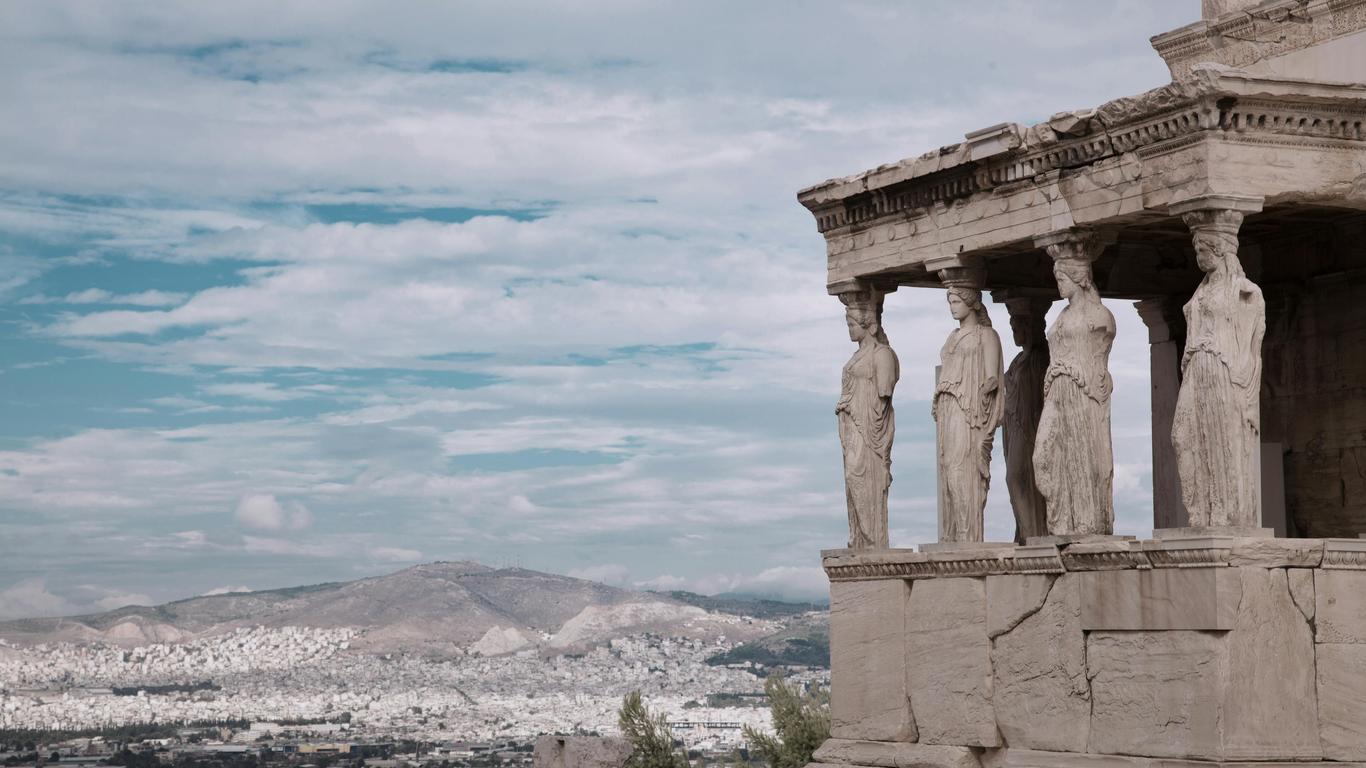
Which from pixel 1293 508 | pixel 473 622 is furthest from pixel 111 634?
pixel 1293 508

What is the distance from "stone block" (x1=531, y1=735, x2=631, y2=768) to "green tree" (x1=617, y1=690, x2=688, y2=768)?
27.6ft

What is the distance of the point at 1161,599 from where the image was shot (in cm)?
1320

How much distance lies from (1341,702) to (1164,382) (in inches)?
185

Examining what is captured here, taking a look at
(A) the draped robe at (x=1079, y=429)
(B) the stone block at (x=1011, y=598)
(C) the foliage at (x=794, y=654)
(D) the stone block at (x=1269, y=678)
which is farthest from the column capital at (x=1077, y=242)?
(C) the foliage at (x=794, y=654)

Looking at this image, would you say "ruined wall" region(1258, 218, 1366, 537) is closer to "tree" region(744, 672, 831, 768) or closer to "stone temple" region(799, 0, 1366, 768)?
"stone temple" region(799, 0, 1366, 768)

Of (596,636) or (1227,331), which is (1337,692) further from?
(596,636)

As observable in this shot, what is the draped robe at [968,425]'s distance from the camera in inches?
598

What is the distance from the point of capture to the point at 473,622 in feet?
321

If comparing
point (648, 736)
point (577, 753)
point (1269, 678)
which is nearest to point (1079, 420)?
point (1269, 678)

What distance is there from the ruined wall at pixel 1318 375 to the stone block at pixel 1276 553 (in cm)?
322

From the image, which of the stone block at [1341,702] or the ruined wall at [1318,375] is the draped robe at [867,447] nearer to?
→ the ruined wall at [1318,375]

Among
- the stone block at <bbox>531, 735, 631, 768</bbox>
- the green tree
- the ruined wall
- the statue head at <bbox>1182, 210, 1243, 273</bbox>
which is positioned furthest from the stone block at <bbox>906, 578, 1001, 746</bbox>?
the green tree

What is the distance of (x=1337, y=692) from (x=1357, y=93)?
3582mm

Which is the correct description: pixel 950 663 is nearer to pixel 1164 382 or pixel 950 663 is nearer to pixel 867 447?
pixel 867 447
